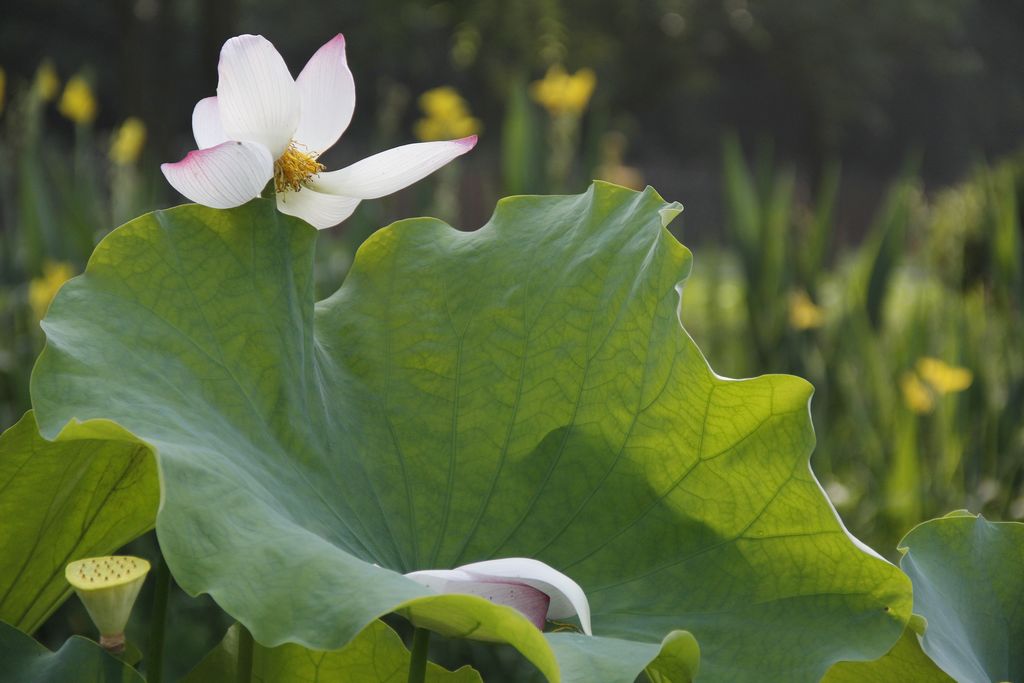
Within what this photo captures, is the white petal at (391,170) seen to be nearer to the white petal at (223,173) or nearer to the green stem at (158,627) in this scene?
the white petal at (223,173)

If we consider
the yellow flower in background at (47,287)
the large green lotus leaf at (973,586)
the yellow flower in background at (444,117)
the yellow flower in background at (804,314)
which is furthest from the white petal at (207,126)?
the yellow flower in background at (444,117)

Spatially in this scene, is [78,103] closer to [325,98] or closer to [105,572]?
[325,98]

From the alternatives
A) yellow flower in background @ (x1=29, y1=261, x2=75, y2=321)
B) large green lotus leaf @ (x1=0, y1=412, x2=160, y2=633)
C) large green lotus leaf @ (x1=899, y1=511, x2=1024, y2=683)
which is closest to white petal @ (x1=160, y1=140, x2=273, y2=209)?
large green lotus leaf @ (x1=0, y1=412, x2=160, y2=633)

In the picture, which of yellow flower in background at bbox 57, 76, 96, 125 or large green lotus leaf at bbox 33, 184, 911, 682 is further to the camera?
yellow flower in background at bbox 57, 76, 96, 125

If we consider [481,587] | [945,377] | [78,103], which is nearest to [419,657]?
[481,587]

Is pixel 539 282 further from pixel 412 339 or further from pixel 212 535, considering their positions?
pixel 212 535

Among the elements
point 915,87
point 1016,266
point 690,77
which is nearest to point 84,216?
point 1016,266

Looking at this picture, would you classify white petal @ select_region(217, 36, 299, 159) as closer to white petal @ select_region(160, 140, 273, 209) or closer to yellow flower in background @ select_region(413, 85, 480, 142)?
white petal @ select_region(160, 140, 273, 209)
